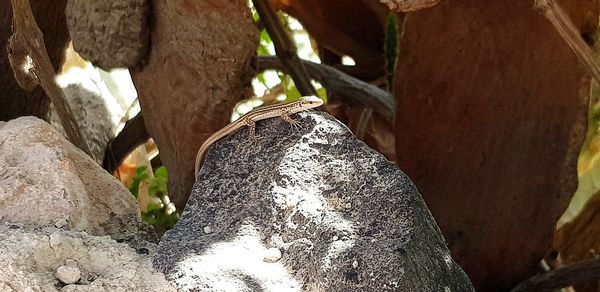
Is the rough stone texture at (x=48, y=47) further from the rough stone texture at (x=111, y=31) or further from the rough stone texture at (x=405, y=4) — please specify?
the rough stone texture at (x=405, y=4)

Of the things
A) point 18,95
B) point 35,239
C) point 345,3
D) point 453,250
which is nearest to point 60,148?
point 35,239

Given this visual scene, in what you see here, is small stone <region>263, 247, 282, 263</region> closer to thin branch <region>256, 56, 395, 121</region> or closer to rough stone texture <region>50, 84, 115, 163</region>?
thin branch <region>256, 56, 395, 121</region>

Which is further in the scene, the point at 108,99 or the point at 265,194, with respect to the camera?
the point at 108,99

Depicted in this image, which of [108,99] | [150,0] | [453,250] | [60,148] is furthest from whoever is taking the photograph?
[108,99]

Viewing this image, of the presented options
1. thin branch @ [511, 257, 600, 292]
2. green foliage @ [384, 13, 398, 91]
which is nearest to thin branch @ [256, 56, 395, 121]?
green foliage @ [384, 13, 398, 91]

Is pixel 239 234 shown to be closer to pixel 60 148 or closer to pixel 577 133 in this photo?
pixel 60 148

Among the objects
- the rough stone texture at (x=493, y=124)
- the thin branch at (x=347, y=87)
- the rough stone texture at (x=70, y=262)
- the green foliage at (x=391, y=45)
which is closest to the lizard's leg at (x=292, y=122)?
the rough stone texture at (x=70, y=262)
